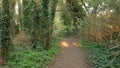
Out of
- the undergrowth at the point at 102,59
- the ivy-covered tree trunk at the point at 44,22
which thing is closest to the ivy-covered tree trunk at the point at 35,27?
the ivy-covered tree trunk at the point at 44,22

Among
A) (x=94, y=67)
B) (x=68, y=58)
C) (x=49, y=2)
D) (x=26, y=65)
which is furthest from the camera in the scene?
(x=49, y=2)

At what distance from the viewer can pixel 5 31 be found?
11.9 meters

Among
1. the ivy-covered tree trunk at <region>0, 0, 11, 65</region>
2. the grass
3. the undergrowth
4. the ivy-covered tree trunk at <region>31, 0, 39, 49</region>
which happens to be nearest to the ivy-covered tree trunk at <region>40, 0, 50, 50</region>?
the ivy-covered tree trunk at <region>31, 0, 39, 49</region>

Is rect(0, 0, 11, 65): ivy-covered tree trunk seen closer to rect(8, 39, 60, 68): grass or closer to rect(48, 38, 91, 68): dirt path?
rect(8, 39, 60, 68): grass

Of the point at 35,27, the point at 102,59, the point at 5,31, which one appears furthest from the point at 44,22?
the point at 102,59

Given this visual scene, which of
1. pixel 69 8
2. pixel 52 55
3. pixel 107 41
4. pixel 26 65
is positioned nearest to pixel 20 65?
pixel 26 65

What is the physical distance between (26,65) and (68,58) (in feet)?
13.2

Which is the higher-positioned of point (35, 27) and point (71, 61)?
point (35, 27)

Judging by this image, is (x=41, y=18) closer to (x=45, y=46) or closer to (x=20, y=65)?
(x=45, y=46)

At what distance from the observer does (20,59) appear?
13.1 m

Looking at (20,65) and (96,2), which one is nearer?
(20,65)

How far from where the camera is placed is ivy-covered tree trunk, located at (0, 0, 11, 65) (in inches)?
462

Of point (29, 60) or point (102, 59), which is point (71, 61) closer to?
point (102, 59)

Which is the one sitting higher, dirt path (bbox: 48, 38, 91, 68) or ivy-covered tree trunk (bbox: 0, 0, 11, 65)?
ivy-covered tree trunk (bbox: 0, 0, 11, 65)
